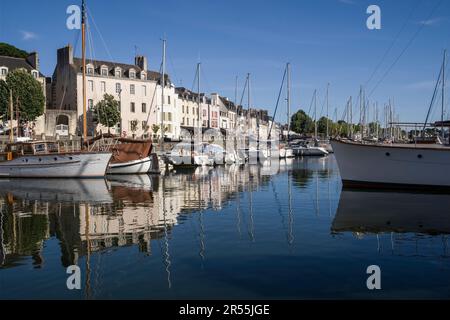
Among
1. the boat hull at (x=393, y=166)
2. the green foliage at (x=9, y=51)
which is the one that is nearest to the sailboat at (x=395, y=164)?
the boat hull at (x=393, y=166)

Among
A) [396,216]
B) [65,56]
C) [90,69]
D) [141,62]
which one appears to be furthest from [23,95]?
[396,216]

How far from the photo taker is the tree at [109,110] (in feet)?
212

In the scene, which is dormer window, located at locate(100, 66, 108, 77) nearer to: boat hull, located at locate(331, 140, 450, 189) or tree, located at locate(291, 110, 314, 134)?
boat hull, located at locate(331, 140, 450, 189)

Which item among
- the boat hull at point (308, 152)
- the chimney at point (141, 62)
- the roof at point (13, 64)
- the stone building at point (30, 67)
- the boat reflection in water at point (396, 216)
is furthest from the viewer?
the chimney at point (141, 62)

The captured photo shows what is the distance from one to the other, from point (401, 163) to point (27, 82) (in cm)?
5071

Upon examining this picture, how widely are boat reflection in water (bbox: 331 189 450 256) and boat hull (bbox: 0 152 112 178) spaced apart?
60.1ft

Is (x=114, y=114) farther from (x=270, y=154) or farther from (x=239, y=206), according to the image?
(x=239, y=206)

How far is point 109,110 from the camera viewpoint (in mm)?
65688

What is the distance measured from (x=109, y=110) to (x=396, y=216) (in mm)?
56060

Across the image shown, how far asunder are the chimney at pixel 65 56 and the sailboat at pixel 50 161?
37.0 metres

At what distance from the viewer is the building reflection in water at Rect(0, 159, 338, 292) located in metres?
11.3

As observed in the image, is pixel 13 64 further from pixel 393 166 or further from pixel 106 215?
pixel 393 166

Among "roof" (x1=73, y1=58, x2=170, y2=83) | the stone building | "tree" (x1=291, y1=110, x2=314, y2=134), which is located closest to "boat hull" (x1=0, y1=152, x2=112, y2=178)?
the stone building

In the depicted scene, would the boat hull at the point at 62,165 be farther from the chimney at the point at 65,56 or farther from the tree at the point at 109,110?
the chimney at the point at 65,56
